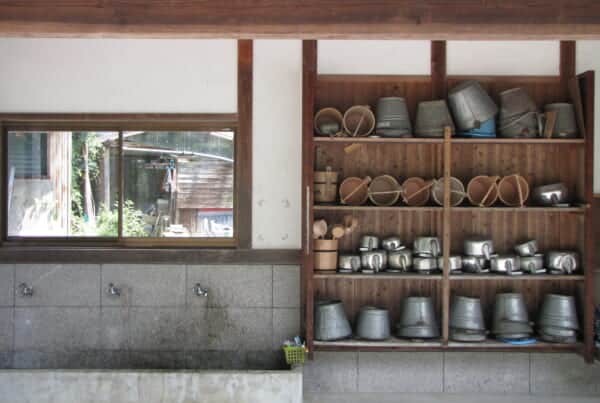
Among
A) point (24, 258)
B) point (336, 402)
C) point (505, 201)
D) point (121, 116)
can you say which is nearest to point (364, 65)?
point (505, 201)

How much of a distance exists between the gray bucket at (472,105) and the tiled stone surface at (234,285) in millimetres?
1911

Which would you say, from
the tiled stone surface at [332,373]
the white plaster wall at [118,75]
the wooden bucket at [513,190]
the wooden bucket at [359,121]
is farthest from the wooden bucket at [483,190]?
the white plaster wall at [118,75]

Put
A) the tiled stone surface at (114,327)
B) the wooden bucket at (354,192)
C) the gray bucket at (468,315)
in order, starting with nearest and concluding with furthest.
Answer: the gray bucket at (468,315) < the wooden bucket at (354,192) < the tiled stone surface at (114,327)

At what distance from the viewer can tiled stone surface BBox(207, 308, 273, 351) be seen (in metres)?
4.92

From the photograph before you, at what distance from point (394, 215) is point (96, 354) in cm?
266

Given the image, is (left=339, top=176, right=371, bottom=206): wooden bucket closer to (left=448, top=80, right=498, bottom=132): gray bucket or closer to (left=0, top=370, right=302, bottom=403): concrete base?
(left=448, top=80, right=498, bottom=132): gray bucket

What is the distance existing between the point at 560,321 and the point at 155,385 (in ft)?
9.89

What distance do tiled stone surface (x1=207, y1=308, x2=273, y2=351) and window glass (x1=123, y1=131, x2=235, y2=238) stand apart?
639 millimetres

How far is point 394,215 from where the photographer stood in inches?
194

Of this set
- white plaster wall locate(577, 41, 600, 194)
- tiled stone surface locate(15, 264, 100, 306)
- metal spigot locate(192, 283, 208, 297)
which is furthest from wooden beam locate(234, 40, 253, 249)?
white plaster wall locate(577, 41, 600, 194)

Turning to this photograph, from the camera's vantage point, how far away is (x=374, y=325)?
4.64 meters

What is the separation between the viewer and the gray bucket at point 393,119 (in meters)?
4.63

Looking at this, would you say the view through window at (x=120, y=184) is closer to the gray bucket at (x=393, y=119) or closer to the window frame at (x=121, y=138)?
the window frame at (x=121, y=138)

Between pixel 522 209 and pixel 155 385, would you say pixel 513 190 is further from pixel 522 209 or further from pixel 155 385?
pixel 155 385
